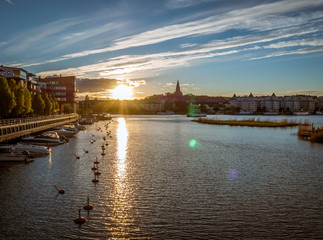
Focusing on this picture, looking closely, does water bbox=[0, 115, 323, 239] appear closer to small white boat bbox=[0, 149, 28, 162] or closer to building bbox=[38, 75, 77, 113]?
small white boat bbox=[0, 149, 28, 162]

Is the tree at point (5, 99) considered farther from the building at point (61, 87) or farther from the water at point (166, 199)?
the building at point (61, 87)

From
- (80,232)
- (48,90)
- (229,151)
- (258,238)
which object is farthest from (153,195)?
(48,90)

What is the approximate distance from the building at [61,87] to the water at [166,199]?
132 metres

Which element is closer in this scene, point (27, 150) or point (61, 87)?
point (27, 150)

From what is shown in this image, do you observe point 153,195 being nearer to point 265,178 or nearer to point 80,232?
point 80,232

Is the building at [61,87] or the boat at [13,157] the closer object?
the boat at [13,157]

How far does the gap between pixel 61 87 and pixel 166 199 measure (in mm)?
156798

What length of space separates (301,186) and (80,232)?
21.6 meters

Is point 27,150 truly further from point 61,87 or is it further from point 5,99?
point 61,87

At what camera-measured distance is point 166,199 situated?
83.8ft

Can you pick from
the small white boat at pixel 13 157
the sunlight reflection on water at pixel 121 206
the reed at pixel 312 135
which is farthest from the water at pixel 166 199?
the reed at pixel 312 135

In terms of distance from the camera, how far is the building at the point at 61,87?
543ft

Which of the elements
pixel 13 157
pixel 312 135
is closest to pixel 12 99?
pixel 13 157

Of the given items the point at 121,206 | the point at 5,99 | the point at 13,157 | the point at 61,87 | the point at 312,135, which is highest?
the point at 61,87
